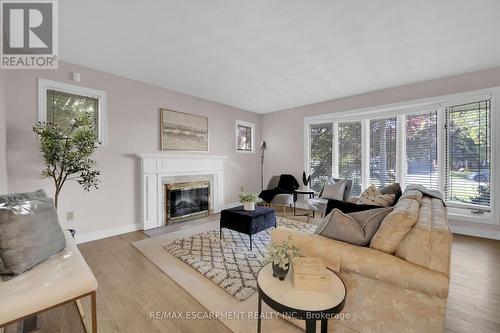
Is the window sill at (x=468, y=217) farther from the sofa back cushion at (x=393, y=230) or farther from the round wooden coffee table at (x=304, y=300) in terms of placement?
the round wooden coffee table at (x=304, y=300)

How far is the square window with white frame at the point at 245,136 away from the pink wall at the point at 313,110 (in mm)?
433

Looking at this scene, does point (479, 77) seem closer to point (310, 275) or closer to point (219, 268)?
point (310, 275)

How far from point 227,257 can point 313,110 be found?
4068 millimetres

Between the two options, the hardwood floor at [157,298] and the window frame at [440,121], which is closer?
the hardwood floor at [157,298]

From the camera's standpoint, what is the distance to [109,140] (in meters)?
3.46

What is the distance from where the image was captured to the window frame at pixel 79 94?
2875 mm

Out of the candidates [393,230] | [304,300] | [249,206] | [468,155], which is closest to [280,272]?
[304,300]

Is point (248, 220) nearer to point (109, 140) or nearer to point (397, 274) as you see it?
point (397, 274)

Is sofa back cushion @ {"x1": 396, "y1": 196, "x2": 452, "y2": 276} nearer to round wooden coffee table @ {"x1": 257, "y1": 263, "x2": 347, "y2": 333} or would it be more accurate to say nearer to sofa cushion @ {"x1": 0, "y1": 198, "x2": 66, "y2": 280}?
round wooden coffee table @ {"x1": 257, "y1": 263, "x2": 347, "y2": 333}

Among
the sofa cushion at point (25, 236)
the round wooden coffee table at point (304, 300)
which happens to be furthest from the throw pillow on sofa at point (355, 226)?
the sofa cushion at point (25, 236)

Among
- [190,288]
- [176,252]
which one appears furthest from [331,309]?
[176,252]

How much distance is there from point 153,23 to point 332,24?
1.88 metres

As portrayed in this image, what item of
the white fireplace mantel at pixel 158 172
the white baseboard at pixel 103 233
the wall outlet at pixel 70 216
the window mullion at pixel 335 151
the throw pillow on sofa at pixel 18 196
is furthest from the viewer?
the window mullion at pixel 335 151

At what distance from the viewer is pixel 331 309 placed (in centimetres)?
110
